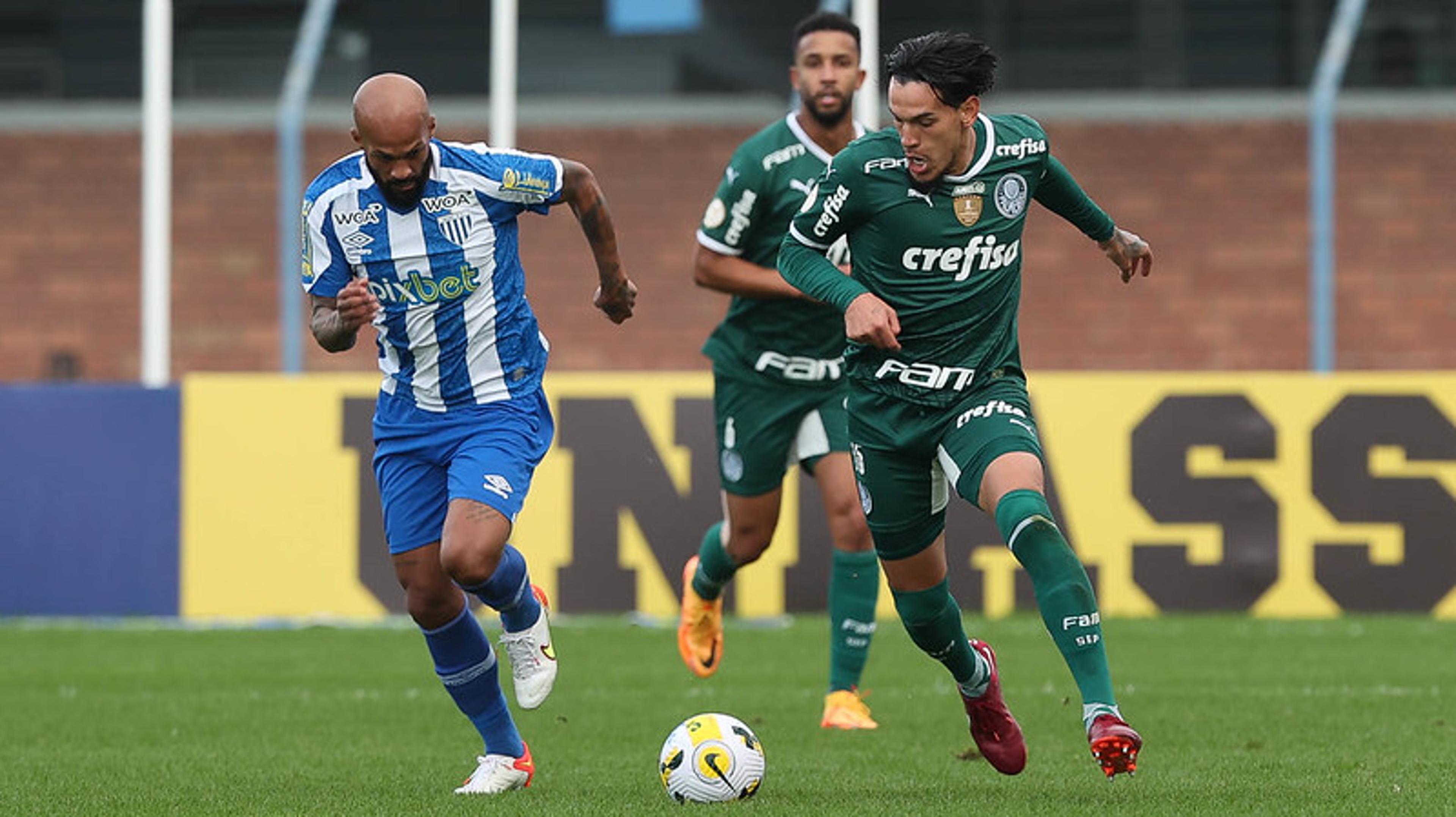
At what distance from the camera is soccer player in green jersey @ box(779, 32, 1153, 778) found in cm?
589

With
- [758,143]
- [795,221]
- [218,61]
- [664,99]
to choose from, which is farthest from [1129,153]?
[795,221]

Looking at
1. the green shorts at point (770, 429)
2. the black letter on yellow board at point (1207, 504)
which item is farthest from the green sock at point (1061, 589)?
the black letter on yellow board at point (1207, 504)

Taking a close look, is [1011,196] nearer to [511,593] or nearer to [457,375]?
[457,375]

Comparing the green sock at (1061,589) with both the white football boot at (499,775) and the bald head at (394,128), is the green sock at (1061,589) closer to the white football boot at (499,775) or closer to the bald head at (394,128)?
the white football boot at (499,775)

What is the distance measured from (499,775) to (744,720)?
6.27 feet

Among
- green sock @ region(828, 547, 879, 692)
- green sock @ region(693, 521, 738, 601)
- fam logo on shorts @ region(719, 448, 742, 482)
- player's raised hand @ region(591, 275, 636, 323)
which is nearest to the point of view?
player's raised hand @ region(591, 275, 636, 323)

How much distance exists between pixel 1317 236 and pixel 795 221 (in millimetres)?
9911

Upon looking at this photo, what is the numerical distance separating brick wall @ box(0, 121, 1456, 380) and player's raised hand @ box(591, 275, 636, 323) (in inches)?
415

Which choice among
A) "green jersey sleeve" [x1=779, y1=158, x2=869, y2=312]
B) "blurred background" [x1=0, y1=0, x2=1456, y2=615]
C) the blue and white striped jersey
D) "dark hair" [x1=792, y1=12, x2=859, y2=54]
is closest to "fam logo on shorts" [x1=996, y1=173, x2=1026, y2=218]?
"green jersey sleeve" [x1=779, y1=158, x2=869, y2=312]

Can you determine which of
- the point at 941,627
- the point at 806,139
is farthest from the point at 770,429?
the point at 941,627

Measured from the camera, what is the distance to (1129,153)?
17906 millimetres

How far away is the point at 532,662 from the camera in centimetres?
655

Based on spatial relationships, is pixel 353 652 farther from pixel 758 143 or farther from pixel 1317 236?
pixel 1317 236

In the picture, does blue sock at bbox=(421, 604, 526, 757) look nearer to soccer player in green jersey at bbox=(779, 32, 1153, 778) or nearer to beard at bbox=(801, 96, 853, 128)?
soccer player in green jersey at bbox=(779, 32, 1153, 778)
